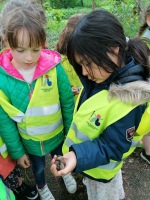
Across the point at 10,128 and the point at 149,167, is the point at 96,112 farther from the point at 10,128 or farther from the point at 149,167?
the point at 149,167

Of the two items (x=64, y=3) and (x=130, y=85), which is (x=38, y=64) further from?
(x=64, y=3)

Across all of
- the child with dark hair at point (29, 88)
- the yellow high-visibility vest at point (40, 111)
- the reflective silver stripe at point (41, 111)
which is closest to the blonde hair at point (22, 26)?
the child with dark hair at point (29, 88)

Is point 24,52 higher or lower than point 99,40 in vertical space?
lower

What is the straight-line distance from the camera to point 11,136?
1586 mm

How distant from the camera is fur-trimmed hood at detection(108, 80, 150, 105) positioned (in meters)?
0.95

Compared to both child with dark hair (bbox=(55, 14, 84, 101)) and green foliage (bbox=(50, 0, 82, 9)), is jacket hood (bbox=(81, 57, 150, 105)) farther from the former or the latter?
green foliage (bbox=(50, 0, 82, 9))

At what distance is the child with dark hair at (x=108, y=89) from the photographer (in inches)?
37.4

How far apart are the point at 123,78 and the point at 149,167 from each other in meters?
1.92

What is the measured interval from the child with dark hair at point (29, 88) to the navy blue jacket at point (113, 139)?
0.58 m

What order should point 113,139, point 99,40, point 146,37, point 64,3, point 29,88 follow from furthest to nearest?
point 64,3, point 146,37, point 29,88, point 113,139, point 99,40

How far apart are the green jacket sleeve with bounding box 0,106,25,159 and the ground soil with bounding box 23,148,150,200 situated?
897 millimetres

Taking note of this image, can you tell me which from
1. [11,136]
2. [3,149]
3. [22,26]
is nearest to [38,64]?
[22,26]

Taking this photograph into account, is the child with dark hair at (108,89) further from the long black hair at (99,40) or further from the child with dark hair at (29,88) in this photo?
the child with dark hair at (29,88)

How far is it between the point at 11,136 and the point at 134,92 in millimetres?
1189
